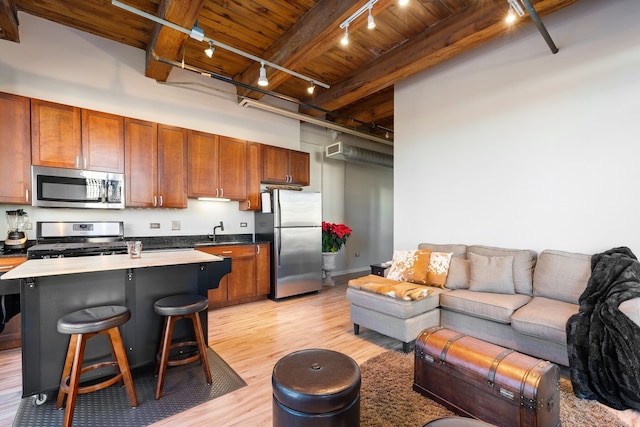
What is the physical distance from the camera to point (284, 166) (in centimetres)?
491

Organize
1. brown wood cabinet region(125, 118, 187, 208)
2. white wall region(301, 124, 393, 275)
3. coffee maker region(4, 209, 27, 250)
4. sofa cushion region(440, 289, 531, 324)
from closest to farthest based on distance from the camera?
sofa cushion region(440, 289, 531, 324) → coffee maker region(4, 209, 27, 250) → brown wood cabinet region(125, 118, 187, 208) → white wall region(301, 124, 393, 275)

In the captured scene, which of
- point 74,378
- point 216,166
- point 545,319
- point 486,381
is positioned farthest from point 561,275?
point 216,166

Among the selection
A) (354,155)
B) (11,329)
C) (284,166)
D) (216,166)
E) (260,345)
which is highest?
(354,155)

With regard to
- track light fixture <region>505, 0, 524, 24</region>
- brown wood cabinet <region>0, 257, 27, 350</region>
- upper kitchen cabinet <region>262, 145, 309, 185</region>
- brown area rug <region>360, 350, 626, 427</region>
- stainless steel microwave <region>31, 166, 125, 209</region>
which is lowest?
brown area rug <region>360, 350, 626, 427</region>

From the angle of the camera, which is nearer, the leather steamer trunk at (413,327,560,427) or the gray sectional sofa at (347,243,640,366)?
the leather steamer trunk at (413,327,560,427)

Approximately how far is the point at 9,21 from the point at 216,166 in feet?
7.80

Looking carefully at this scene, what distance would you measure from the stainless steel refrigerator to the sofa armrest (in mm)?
3548

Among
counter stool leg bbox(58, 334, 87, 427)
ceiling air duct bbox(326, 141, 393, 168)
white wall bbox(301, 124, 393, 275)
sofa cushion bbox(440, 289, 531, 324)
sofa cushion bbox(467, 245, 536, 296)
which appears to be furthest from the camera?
white wall bbox(301, 124, 393, 275)

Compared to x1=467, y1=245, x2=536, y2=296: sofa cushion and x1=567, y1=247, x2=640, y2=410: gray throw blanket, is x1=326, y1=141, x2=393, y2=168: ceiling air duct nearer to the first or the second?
x1=467, y1=245, x2=536, y2=296: sofa cushion

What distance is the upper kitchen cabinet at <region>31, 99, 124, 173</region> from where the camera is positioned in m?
3.02

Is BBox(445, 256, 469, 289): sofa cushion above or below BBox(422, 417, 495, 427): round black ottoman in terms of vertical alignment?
above

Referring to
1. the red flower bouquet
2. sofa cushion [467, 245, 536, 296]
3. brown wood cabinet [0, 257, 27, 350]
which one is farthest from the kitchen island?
sofa cushion [467, 245, 536, 296]

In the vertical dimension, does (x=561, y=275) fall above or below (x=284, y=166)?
below

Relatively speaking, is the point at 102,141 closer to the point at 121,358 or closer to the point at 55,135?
the point at 55,135
